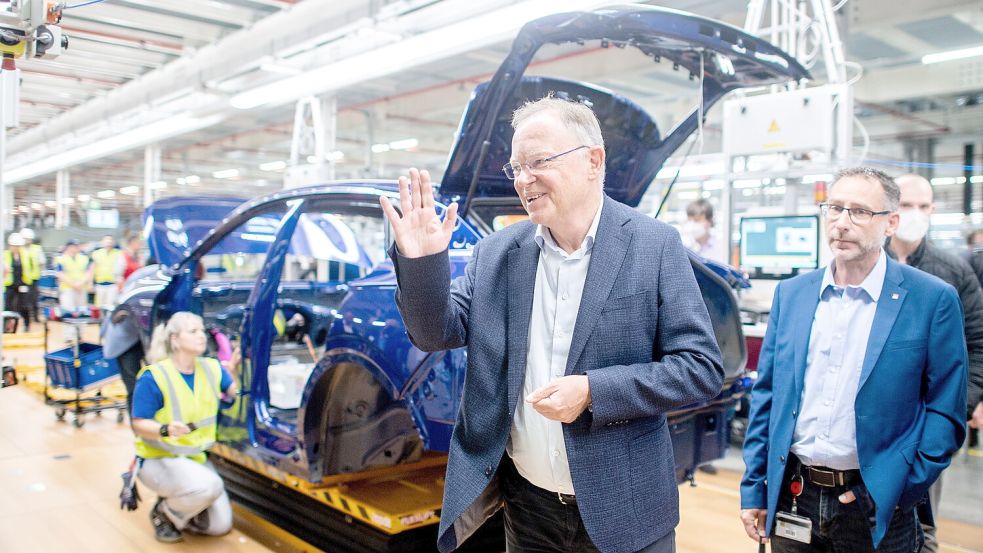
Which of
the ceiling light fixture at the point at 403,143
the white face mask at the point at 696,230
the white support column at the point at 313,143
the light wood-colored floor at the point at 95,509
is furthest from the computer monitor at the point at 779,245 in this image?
the ceiling light fixture at the point at 403,143

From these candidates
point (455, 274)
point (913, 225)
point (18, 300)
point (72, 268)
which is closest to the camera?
point (455, 274)

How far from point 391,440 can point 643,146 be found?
169 cm

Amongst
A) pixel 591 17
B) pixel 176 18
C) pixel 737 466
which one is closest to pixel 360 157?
pixel 176 18

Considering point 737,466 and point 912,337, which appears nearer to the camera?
point 912,337

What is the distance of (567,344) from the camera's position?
1.56 m

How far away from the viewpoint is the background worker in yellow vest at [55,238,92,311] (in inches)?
517

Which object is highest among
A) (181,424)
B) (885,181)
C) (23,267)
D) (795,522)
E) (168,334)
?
(885,181)

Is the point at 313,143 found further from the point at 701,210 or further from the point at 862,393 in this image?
the point at 862,393

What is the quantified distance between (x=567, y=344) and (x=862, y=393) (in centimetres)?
82

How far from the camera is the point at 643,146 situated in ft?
11.0

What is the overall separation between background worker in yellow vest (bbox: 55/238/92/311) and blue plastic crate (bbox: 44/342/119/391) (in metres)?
7.68

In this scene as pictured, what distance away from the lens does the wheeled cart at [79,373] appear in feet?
19.6

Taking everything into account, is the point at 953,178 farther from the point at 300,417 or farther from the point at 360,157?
the point at 300,417

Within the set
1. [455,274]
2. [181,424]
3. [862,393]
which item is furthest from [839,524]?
[181,424]
